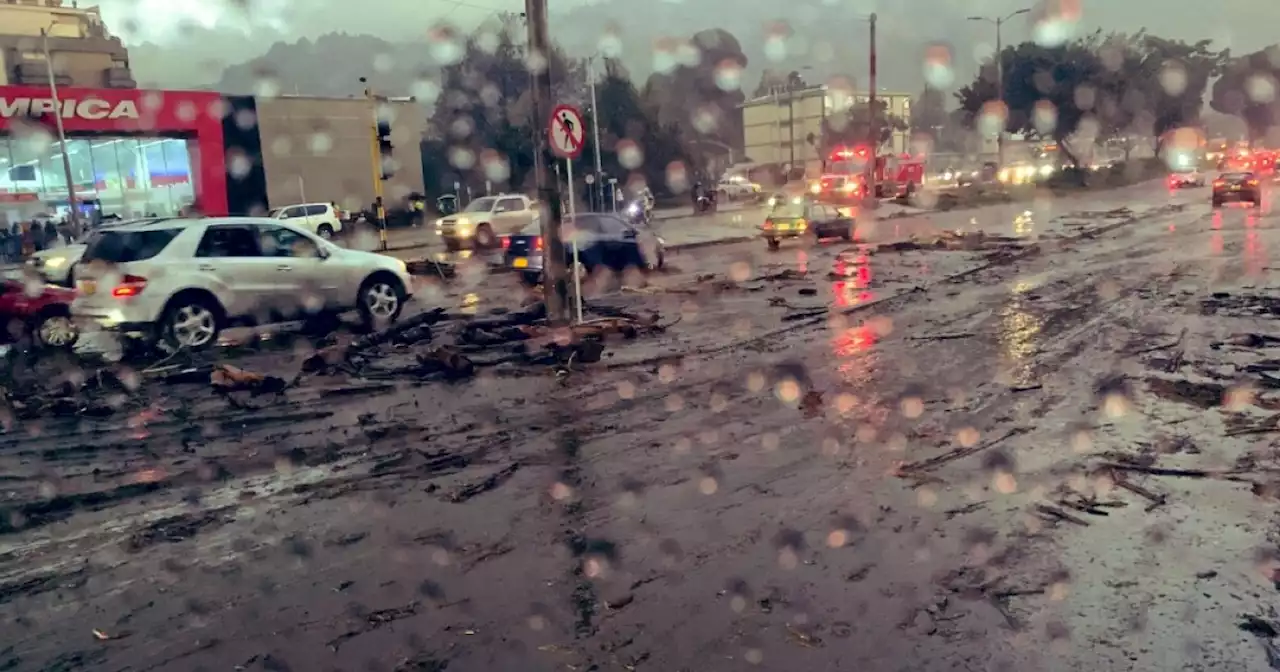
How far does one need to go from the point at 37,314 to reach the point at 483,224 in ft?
63.4

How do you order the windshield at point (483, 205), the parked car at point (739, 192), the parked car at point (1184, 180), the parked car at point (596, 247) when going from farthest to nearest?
the parked car at point (739, 192), the parked car at point (1184, 180), the windshield at point (483, 205), the parked car at point (596, 247)

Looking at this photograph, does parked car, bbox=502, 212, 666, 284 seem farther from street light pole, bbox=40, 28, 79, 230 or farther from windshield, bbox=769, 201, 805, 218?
street light pole, bbox=40, 28, 79, 230

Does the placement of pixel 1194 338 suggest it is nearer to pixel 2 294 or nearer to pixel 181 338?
pixel 181 338

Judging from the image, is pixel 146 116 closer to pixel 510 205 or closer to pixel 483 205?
pixel 483 205

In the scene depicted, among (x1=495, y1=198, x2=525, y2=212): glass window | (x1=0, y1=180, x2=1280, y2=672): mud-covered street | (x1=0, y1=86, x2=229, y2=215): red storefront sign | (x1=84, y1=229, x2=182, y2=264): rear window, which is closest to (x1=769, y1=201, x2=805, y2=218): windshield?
(x1=495, y1=198, x2=525, y2=212): glass window

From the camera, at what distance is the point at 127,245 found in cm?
1122

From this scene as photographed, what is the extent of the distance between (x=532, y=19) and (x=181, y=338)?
563 cm

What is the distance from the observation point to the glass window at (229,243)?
1166cm

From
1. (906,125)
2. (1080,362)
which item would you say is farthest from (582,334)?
(906,125)

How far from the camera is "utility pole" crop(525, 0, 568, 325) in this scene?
12008 mm

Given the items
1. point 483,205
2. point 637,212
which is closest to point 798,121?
point 637,212

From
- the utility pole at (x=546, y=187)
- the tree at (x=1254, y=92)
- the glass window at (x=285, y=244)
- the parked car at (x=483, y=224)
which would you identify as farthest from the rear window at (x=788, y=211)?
the tree at (x=1254, y=92)

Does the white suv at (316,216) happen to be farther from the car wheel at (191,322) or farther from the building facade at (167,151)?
the car wheel at (191,322)

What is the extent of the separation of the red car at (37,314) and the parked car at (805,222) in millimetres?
17665
